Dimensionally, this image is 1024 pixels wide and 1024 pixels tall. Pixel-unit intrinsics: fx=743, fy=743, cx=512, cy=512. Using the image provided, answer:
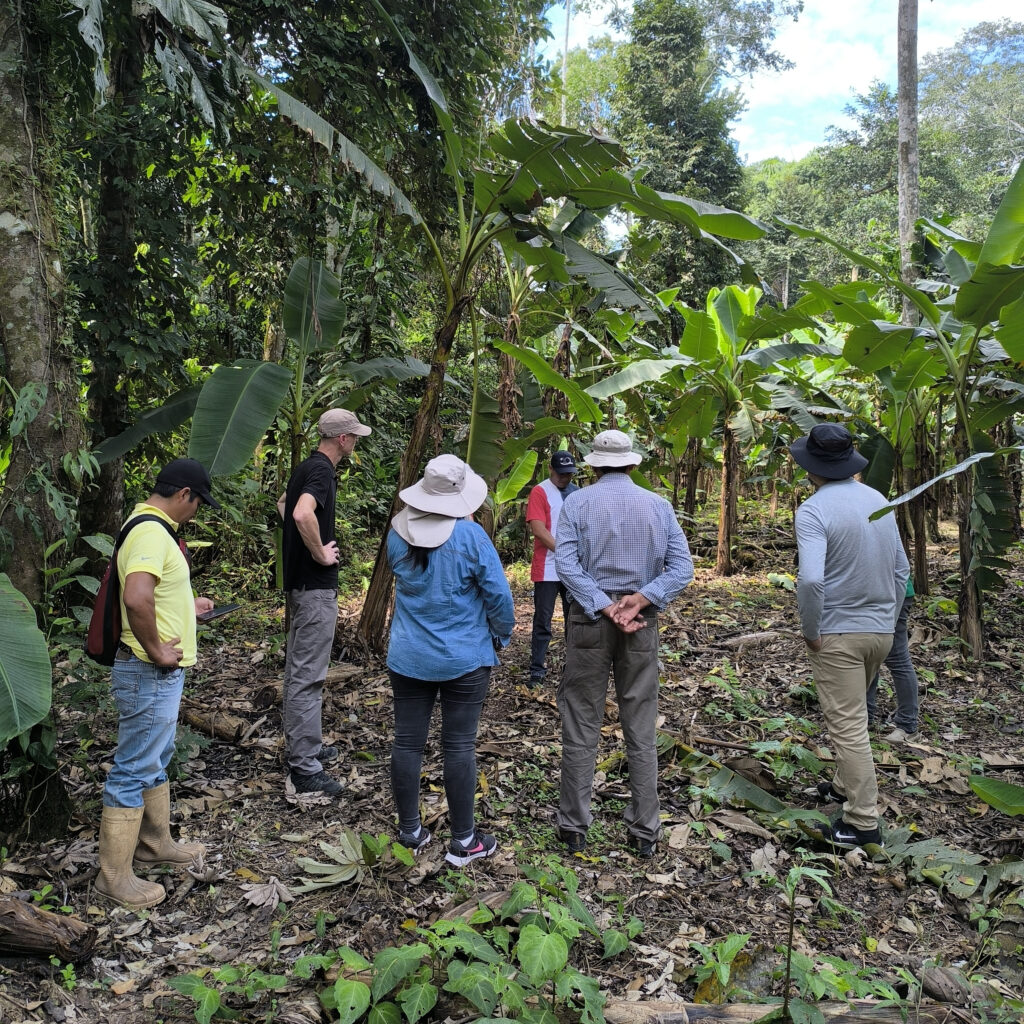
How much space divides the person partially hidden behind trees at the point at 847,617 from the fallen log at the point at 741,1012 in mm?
1261

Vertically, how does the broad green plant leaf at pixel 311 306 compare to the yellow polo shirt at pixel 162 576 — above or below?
above

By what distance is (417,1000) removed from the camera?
2.26 meters

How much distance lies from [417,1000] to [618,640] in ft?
5.74

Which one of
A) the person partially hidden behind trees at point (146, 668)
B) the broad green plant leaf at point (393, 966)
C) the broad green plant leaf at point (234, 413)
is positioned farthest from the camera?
the broad green plant leaf at point (234, 413)

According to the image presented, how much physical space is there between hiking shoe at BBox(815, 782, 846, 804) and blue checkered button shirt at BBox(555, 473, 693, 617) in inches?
63.7

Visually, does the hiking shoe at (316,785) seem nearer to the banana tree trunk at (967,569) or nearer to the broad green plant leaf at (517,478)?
the broad green plant leaf at (517,478)

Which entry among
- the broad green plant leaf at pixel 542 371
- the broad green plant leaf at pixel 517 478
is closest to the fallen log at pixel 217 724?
the broad green plant leaf at pixel 542 371

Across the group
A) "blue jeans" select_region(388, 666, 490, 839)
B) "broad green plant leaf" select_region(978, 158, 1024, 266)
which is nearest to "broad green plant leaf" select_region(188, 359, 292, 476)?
"blue jeans" select_region(388, 666, 490, 839)

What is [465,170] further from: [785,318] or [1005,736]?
[1005,736]

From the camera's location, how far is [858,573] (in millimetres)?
3664

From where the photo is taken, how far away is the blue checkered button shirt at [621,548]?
3.54m

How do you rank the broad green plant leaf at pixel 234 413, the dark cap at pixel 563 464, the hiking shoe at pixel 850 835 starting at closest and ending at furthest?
the hiking shoe at pixel 850 835
the broad green plant leaf at pixel 234 413
the dark cap at pixel 563 464

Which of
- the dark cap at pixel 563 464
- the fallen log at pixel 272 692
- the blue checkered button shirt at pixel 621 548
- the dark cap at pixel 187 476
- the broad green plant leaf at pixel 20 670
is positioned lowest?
the fallen log at pixel 272 692

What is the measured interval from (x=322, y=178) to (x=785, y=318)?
164 inches
